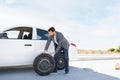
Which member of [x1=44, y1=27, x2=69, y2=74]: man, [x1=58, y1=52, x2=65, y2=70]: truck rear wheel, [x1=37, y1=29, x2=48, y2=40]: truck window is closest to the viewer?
[x1=44, y1=27, x2=69, y2=74]: man

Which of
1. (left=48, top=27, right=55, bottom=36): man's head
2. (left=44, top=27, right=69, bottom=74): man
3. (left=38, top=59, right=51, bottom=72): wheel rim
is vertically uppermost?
(left=48, top=27, right=55, bottom=36): man's head

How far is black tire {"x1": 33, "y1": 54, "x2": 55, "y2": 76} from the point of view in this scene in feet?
27.5

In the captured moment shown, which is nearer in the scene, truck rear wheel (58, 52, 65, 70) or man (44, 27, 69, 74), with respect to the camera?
man (44, 27, 69, 74)

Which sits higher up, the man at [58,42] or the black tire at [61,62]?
the man at [58,42]

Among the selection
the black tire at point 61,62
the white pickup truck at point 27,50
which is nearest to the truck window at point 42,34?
the white pickup truck at point 27,50

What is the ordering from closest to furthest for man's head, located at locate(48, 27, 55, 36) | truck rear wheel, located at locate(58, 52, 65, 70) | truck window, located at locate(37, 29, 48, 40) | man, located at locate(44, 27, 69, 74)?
man's head, located at locate(48, 27, 55, 36) → man, located at locate(44, 27, 69, 74) → truck window, located at locate(37, 29, 48, 40) → truck rear wheel, located at locate(58, 52, 65, 70)

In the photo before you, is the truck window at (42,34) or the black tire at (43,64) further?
the truck window at (42,34)

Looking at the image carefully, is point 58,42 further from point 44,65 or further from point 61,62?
point 61,62

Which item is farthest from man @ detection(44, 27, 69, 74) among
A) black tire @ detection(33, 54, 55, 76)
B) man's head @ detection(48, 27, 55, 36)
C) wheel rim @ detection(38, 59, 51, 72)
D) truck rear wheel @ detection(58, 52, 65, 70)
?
truck rear wheel @ detection(58, 52, 65, 70)

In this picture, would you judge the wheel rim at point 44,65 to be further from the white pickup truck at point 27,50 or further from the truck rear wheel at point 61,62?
the truck rear wheel at point 61,62

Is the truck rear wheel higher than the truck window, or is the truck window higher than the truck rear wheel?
the truck window

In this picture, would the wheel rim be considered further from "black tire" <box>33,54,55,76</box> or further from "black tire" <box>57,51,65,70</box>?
"black tire" <box>57,51,65,70</box>

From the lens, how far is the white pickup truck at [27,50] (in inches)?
329

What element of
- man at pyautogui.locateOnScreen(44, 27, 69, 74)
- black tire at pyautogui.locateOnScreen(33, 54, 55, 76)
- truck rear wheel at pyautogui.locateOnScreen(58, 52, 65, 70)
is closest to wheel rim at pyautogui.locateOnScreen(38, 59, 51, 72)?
black tire at pyautogui.locateOnScreen(33, 54, 55, 76)
